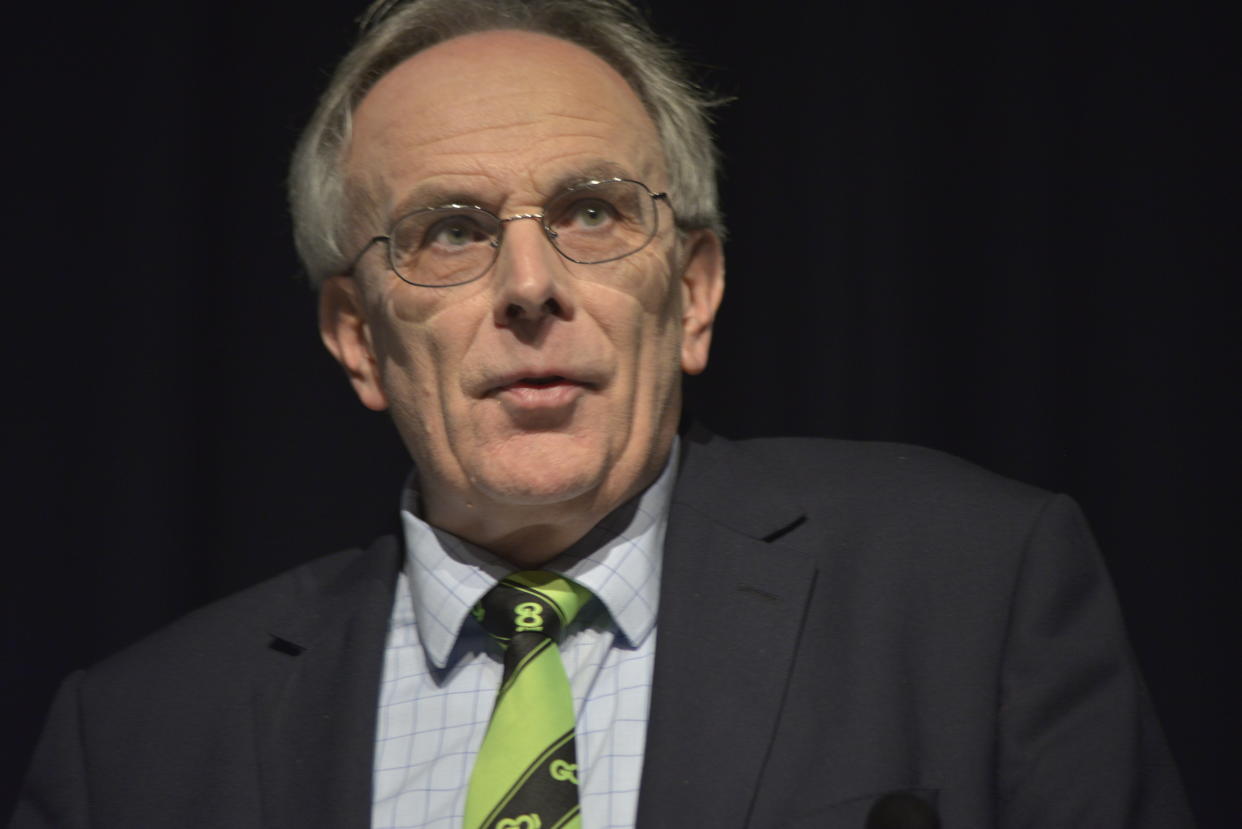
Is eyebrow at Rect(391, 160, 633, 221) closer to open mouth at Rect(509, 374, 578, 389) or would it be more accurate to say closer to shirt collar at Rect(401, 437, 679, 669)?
open mouth at Rect(509, 374, 578, 389)

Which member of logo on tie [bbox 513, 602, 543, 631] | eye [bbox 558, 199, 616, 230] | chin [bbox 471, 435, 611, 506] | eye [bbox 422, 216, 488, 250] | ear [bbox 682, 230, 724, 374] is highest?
eye [bbox 558, 199, 616, 230]

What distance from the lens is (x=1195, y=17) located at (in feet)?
7.24

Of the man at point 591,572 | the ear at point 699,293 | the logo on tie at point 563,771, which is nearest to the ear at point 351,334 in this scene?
the man at point 591,572

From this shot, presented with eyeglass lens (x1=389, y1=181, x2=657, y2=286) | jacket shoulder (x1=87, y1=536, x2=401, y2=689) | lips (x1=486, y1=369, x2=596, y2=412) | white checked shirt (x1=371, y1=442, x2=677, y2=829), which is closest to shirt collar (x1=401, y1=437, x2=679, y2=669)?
white checked shirt (x1=371, y1=442, x2=677, y2=829)

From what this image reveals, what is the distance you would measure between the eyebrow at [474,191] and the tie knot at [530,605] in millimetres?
485

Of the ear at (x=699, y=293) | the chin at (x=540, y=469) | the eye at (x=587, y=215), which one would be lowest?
the chin at (x=540, y=469)

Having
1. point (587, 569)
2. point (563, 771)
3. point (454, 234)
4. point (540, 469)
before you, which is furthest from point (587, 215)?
point (563, 771)

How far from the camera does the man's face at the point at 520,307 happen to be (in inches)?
65.1

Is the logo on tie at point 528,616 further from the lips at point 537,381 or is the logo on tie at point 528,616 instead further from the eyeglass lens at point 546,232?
the eyeglass lens at point 546,232

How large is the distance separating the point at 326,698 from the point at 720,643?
54 cm

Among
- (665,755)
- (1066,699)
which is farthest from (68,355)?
(1066,699)

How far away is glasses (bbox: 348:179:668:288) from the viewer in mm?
1722

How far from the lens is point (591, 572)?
1727 mm

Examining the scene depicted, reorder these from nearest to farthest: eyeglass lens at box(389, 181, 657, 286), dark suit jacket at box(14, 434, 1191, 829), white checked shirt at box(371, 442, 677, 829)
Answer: dark suit jacket at box(14, 434, 1191, 829) < white checked shirt at box(371, 442, 677, 829) < eyeglass lens at box(389, 181, 657, 286)
